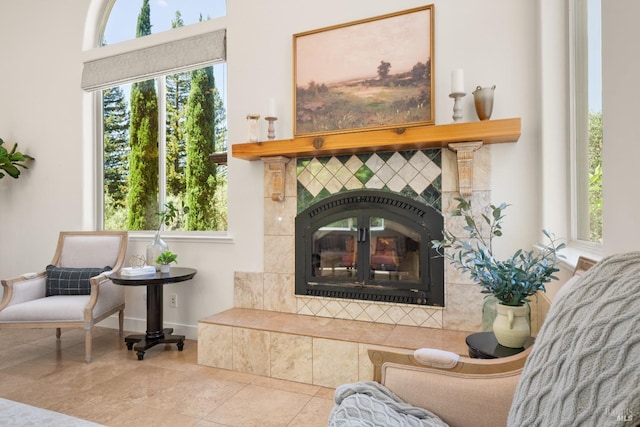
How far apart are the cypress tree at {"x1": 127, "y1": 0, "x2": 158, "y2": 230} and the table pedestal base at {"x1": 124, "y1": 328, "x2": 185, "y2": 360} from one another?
1.08 metres

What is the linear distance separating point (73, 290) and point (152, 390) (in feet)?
4.38

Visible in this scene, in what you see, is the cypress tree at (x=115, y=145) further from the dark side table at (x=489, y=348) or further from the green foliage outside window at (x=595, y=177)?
the green foliage outside window at (x=595, y=177)

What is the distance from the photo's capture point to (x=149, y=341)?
289 centimetres

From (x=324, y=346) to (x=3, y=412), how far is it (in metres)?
1.74

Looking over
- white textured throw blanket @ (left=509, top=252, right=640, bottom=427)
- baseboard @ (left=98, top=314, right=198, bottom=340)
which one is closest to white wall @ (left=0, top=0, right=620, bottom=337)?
baseboard @ (left=98, top=314, right=198, bottom=340)

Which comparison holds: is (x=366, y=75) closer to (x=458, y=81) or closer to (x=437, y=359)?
(x=458, y=81)

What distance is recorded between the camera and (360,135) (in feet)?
8.07

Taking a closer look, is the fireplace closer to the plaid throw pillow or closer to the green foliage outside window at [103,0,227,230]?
the green foliage outside window at [103,0,227,230]

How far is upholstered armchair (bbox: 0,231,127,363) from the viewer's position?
2674mm

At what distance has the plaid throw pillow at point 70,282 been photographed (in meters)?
3.07

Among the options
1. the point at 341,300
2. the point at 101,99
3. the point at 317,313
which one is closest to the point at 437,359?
the point at 341,300

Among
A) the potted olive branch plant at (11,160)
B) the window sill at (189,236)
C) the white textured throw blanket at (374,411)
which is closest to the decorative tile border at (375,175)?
the window sill at (189,236)

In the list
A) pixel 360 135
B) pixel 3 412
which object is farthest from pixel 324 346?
pixel 3 412

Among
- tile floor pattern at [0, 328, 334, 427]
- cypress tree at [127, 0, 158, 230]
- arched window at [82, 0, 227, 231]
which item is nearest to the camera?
tile floor pattern at [0, 328, 334, 427]
